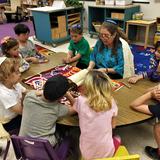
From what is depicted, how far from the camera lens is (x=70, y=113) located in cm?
147

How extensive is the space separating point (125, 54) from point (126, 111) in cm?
83

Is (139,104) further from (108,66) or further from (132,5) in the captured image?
(132,5)

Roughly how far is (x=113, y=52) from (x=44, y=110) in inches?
43.7

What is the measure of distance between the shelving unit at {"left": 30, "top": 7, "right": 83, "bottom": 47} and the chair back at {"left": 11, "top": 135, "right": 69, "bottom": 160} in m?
3.72

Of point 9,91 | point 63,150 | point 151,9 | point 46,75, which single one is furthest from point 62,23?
point 63,150

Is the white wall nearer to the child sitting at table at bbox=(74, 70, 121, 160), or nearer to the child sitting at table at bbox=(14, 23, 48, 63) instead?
the child sitting at table at bbox=(14, 23, 48, 63)

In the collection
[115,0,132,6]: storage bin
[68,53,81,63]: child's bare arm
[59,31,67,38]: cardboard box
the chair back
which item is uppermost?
[115,0,132,6]: storage bin

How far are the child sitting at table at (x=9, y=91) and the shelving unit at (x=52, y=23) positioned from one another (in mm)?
3374

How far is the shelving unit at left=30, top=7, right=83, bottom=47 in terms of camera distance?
4.77 metres

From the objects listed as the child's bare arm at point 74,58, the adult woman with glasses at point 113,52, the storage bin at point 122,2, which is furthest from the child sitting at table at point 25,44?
the storage bin at point 122,2

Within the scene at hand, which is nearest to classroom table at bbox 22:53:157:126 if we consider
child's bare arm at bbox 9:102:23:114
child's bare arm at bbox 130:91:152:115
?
child's bare arm at bbox 130:91:152:115

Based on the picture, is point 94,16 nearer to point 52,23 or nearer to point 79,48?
point 52,23

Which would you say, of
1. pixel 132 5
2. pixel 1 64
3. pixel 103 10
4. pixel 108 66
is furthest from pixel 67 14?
pixel 1 64

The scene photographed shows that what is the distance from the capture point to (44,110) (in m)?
1.35
